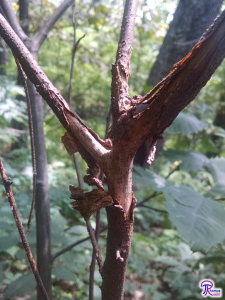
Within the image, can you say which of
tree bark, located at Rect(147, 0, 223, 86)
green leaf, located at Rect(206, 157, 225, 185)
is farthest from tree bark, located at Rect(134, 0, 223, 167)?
green leaf, located at Rect(206, 157, 225, 185)

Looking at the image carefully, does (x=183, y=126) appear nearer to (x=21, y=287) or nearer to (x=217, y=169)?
(x=217, y=169)

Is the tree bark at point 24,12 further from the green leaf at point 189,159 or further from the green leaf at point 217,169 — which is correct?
the green leaf at point 217,169

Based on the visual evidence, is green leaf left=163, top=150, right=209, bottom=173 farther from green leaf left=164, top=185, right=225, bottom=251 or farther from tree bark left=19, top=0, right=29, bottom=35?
tree bark left=19, top=0, right=29, bottom=35

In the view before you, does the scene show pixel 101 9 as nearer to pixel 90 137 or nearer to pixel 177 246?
pixel 90 137

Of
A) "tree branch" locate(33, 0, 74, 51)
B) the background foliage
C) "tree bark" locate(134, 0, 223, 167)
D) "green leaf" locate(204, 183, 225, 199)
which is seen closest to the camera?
"tree branch" locate(33, 0, 74, 51)

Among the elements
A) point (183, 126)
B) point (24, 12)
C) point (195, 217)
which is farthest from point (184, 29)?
point (195, 217)

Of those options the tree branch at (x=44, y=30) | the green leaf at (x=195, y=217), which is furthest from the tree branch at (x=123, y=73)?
the green leaf at (x=195, y=217)

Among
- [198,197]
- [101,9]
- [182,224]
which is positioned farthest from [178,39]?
[182,224]
